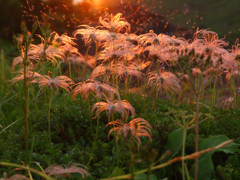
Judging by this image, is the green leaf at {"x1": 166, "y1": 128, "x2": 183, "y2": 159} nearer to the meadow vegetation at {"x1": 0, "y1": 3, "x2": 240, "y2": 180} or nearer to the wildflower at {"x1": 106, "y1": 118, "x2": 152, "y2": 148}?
the meadow vegetation at {"x1": 0, "y1": 3, "x2": 240, "y2": 180}

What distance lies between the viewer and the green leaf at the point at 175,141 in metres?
1.89

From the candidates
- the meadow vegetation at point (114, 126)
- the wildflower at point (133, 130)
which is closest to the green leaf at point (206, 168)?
the meadow vegetation at point (114, 126)

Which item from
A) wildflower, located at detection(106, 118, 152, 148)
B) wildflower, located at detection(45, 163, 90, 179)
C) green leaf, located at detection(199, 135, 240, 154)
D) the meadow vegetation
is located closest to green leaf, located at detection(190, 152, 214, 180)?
the meadow vegetation

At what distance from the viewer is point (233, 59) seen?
7.69 ft

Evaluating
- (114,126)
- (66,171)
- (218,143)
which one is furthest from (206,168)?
(66,171)

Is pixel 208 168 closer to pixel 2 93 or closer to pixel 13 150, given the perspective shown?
pixel 13 150

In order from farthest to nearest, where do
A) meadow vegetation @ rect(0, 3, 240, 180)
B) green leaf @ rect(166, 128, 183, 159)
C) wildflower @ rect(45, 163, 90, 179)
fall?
green leaf @ rect(166, 128, 183, 159) < meadow vegetation @ rect(0, 3, 240, 180) < wildflower @ rect(45, 163, 90, 179)

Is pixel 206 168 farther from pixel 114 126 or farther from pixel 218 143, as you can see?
pixel 114 126

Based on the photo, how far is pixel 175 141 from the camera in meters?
1.92

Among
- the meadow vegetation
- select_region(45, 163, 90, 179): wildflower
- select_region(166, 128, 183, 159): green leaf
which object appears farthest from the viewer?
select_region(166, 128, 183, 159): green leaf

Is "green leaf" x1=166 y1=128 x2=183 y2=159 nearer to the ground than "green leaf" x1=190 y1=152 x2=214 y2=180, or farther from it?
farther from it

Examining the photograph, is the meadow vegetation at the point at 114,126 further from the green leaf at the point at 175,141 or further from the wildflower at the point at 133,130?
the wildflower at the point at 133,130

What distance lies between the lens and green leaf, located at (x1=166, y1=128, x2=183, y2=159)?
1.89m

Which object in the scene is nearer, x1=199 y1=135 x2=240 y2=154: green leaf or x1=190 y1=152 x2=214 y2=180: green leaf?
x1=190 y1=152 x2=214 y2=180: green leaf
